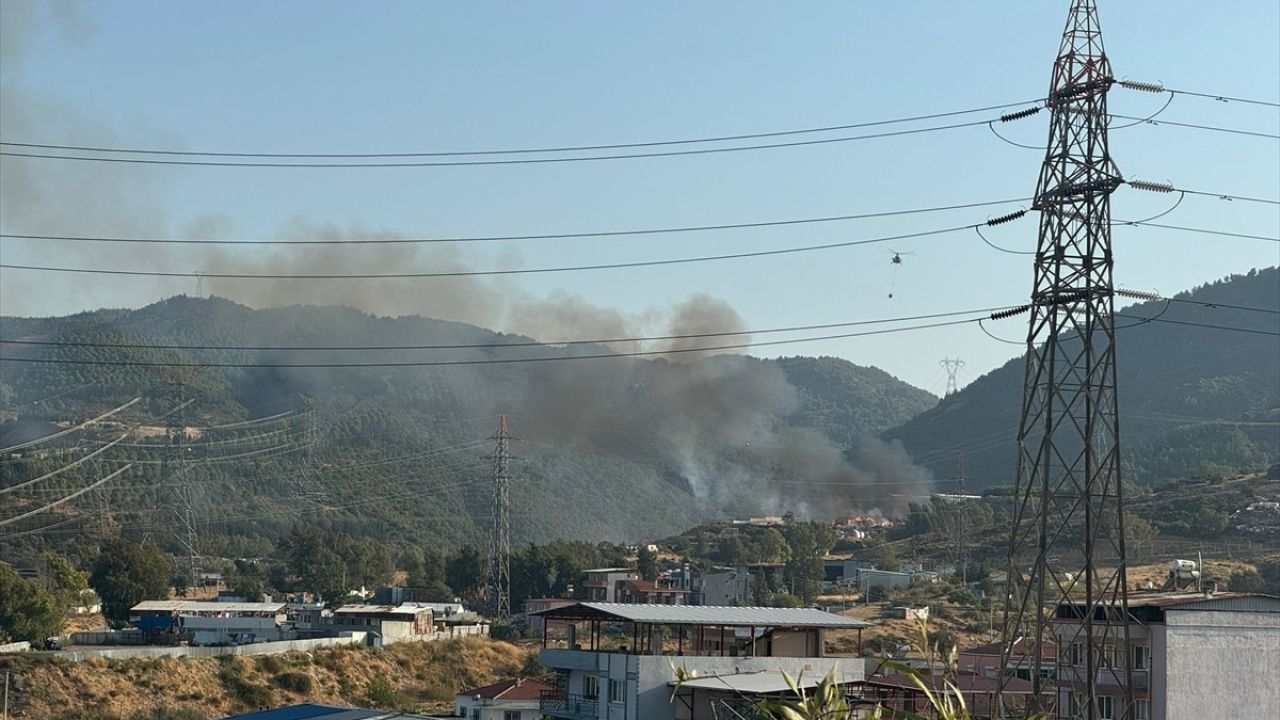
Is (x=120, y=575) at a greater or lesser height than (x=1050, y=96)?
lesser

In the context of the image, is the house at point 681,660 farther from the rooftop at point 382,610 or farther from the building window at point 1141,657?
the rooftop at point 382,610

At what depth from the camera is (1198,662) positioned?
5188 cm

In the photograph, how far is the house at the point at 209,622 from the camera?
339ft

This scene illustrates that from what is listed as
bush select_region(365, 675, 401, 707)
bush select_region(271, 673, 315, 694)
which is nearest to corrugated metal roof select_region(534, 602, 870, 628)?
bush select_region(365, 675, 401, 707)

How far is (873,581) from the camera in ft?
460

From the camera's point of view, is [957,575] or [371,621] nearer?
[371,621]

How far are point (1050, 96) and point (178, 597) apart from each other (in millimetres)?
Result: 105630

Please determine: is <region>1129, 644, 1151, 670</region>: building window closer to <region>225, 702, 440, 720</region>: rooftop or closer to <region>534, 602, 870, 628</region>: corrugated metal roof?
<region>534, 602, 870, 628</region>: corrugated metal roof

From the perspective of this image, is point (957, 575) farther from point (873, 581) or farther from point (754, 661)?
point (754, 661)

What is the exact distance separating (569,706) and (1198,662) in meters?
19.6

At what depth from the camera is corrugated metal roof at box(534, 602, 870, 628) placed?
52.8m

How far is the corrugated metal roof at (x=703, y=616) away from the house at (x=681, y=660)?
1.3 inches

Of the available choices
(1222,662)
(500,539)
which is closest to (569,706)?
(1222,662)

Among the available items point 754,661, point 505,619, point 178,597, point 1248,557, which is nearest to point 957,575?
point 1248,557
